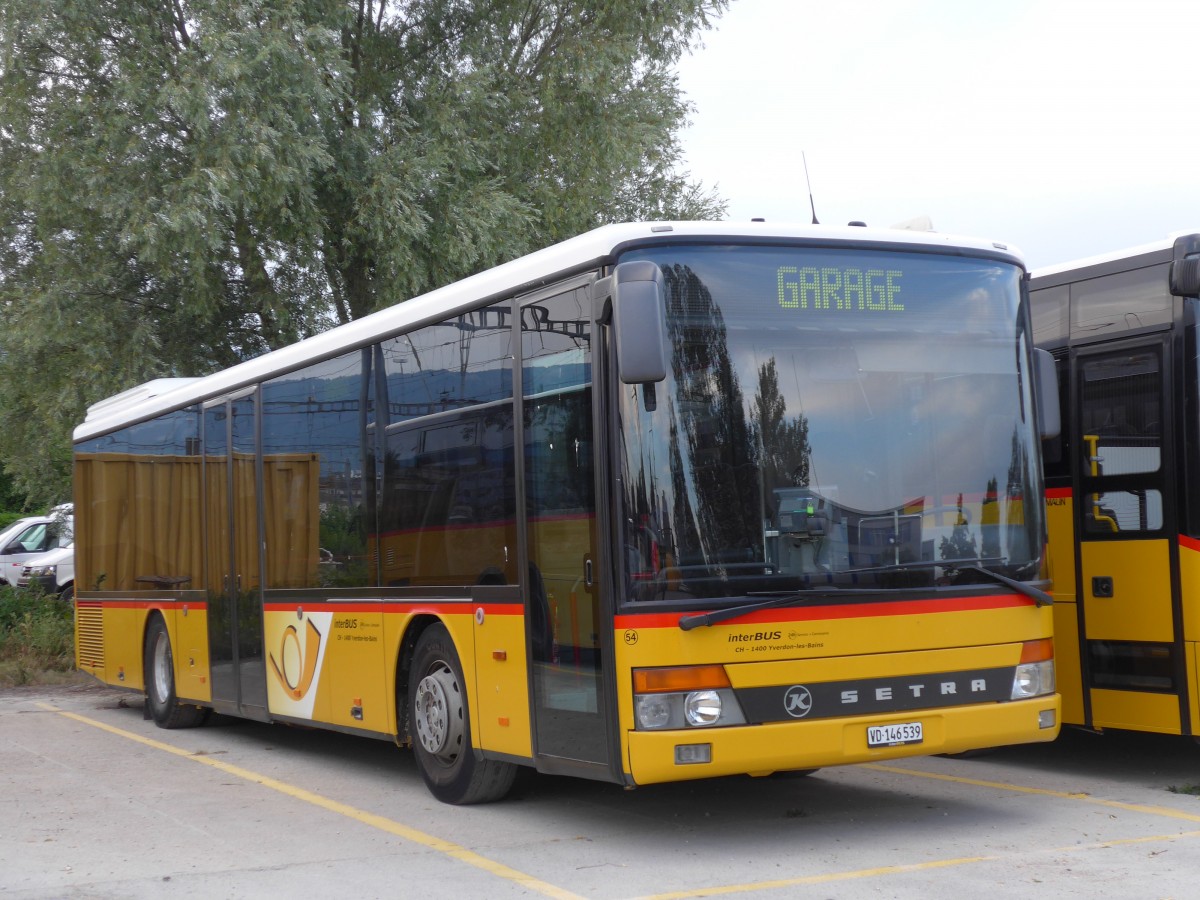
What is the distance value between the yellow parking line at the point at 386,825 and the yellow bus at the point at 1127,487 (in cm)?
394

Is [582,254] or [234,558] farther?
[234,558]

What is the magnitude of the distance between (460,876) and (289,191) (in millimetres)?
12411

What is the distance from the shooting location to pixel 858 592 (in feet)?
24.1

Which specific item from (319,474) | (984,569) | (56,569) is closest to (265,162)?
(319,474)

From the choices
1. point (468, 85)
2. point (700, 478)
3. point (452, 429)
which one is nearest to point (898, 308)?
point (700, 478)

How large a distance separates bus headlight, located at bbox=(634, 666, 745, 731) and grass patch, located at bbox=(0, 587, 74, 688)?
43.7 feet

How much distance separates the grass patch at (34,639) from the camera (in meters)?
18.5

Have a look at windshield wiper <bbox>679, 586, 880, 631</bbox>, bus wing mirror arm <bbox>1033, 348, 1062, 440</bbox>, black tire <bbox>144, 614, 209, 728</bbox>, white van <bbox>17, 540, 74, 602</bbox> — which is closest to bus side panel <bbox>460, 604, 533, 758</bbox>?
windshield wiper <bbox>679, 586, 880, 631</bbox>

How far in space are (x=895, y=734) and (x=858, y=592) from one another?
748 mm

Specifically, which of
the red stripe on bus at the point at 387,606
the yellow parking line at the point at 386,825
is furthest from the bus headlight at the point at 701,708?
the red stripe on bus at the point at 387,606

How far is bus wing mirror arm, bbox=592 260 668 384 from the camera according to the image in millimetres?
6832

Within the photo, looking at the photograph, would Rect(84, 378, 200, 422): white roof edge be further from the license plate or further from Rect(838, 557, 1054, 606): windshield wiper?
the license plate

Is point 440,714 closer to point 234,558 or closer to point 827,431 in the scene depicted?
point 827,431

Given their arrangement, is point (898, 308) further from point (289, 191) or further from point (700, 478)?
point (289, 191)
